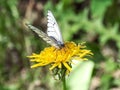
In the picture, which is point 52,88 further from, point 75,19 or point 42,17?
point 42,17

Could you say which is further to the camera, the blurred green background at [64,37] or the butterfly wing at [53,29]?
the blurred green background at [64,37]

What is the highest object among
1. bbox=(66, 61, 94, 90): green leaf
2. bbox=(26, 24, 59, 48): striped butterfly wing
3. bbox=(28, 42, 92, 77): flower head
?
bbox=(26, 24, 59, 48): striped butterfly wing

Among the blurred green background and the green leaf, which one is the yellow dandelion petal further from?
the blurred green background

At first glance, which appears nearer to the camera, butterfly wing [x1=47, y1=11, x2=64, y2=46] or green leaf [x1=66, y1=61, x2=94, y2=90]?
butterfly wing [x1=47, y1=11, x2=64, y2=46]

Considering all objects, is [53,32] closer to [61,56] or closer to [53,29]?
[53,29]

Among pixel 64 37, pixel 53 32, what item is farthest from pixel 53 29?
pixel 64 37

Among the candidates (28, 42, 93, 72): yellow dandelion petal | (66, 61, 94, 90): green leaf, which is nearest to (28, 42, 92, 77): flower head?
(28, 42, 93, 72): yellow dandelion petal

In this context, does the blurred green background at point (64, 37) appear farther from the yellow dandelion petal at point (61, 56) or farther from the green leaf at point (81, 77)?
the yellow dandelion petal at point (61, 56)

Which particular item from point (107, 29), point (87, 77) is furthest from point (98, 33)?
point (87, 77)

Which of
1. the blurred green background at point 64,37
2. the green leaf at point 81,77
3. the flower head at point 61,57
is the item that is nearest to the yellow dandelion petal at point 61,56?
the flower head at point 61,57
